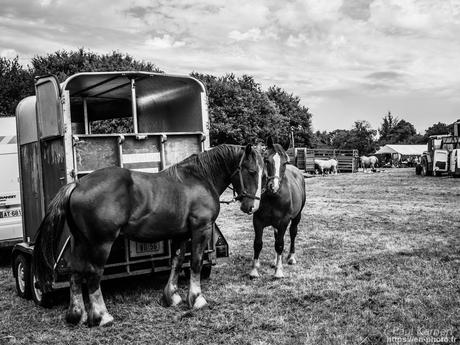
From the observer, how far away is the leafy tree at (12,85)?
28.1 metres

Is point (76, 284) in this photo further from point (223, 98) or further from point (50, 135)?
point (223, 98)

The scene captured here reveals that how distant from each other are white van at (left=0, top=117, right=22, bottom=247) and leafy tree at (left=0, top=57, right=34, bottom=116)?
1883cm

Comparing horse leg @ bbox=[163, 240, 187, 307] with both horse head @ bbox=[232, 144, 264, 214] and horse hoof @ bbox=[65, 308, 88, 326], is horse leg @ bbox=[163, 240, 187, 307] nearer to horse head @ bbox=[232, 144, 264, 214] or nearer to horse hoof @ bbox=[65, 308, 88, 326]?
horse head @ bbox=[232, 144, 264, 214]

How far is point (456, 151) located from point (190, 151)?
30.6m

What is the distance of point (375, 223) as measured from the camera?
1295 cm

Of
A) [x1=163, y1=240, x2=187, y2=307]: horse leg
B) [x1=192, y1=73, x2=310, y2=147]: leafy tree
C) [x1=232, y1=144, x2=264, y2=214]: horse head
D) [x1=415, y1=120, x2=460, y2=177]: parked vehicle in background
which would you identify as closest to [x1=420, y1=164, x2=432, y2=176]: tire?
[x1=415, y1=120, x2=460, y2=177]: parked vehicle in background

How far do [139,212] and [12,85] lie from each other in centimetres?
2644

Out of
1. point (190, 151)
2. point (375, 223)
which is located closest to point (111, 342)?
point (190, 151)

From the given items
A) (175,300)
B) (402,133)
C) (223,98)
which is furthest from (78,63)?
(402,133)

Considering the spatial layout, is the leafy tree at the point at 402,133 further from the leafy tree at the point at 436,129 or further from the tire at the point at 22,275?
the tire at the point at 22,275

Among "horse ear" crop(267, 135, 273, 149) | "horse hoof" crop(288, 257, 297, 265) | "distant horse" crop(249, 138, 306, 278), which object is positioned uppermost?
"horse ear" crop(267, 135, 273, 149)

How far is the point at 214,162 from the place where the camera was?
6.32 m

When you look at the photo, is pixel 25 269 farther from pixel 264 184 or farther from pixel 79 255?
pixel 264 184

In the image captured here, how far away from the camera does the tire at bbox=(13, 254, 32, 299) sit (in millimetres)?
6785
